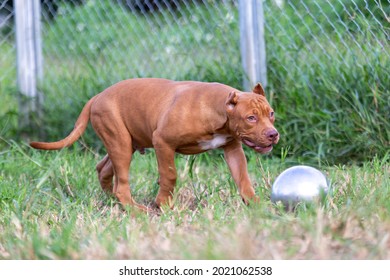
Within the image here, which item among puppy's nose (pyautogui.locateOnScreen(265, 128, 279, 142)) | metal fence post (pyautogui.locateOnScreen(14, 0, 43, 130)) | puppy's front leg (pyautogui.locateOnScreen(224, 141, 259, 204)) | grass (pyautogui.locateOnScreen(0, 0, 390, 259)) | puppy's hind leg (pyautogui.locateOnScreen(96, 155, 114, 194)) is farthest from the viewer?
metal fence post (pyautogui.locateOnScreen(14, 0, 43, 130))

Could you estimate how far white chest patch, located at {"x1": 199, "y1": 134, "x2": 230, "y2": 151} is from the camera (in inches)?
176

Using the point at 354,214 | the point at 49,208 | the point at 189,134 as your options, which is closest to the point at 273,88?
the point at 189,134

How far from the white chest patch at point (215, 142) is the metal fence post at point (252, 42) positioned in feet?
5.55

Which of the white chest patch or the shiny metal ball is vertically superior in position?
the white chest patch

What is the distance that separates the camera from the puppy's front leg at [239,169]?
176 inches

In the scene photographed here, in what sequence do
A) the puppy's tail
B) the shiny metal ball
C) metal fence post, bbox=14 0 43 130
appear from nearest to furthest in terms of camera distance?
1. the shiny metal ball
2. the puppy's tail
3. metal fence post, bbox=14 0 43 130

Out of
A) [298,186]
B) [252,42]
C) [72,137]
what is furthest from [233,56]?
[298,186]

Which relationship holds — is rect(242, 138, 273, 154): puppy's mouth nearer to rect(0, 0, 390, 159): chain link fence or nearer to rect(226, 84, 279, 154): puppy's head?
rect(226, 84, 279, 154): puppy's head

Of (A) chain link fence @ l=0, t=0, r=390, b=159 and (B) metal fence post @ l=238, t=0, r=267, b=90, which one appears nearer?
(A) chain link fence @ l=0, t=0, r=390, b=159

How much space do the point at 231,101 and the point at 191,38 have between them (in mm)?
2575

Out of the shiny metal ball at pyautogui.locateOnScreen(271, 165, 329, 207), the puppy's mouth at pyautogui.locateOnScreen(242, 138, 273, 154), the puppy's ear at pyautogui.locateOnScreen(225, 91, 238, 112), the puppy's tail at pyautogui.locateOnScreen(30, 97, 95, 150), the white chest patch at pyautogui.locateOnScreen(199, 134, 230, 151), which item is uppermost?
the puppy's tail at pyautogui.locateOnScreen(30, 97, 95, 150)

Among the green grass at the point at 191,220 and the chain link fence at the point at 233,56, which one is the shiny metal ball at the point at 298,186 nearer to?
the green grass at the point at 191,220

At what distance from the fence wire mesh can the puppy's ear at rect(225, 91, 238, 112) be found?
63.9 inches

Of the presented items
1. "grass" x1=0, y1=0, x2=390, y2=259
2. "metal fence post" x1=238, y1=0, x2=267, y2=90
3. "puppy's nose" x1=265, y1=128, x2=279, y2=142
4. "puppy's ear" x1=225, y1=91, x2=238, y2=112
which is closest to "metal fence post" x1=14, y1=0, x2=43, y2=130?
"grass" x1=0, y1=0, x2=390, y2=259
